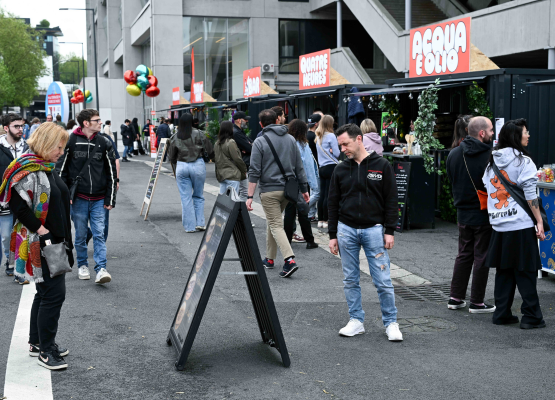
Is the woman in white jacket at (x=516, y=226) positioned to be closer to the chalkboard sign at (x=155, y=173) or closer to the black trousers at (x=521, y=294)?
the black trousers at (x=521, y=294)

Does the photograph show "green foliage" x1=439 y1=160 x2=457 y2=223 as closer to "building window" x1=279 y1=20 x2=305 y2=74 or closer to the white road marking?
the white road marking

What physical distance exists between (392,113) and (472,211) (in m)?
8.97

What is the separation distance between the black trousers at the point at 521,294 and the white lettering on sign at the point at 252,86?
18347 mm

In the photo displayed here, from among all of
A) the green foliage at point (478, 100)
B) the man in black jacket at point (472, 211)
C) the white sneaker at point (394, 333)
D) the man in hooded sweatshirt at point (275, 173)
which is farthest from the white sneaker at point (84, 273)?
the green foliage at point (478, 100)

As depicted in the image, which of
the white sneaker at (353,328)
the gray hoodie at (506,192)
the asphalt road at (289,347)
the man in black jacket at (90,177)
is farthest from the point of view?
the man in black jacket at (90,177)

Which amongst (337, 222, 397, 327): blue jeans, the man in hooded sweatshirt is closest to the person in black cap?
the man in hooded sweatshirt

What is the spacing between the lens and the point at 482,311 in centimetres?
642

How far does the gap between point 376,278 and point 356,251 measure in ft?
0.95

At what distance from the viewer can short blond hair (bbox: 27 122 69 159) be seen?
498 cm

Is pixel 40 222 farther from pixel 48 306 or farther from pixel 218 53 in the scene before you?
pixel 218 53

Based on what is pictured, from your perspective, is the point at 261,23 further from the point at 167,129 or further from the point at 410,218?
the point at 410,218

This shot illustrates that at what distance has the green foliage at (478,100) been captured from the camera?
1117 cm

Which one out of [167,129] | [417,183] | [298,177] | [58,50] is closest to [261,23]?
[167,129]

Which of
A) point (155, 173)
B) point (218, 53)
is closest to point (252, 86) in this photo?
point (155, 173)
